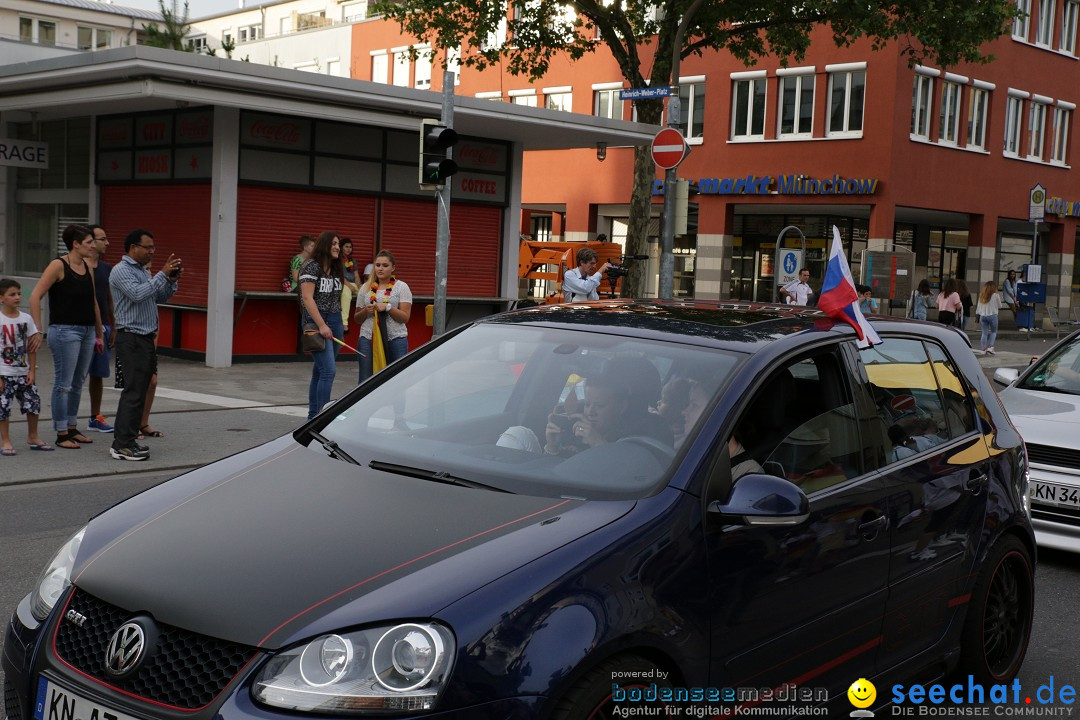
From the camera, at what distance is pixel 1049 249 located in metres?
41.8

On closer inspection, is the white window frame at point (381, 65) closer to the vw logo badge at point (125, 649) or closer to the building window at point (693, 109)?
the building window at point (693, 109)

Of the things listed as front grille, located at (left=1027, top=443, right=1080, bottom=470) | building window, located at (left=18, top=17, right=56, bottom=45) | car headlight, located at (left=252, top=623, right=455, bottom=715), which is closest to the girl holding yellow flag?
front grille, located at (left=1027, top=443, right=1080, bottom=470)

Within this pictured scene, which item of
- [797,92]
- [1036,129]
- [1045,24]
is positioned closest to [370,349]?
[797,92]

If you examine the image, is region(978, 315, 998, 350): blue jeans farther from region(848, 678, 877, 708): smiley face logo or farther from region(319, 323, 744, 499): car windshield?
region(319, 323, 744, 499): car windshield

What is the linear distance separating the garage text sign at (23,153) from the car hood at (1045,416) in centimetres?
1719

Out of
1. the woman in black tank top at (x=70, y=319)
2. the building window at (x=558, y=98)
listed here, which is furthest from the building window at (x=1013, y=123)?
the woman in black tank top at (x=70, y=319)

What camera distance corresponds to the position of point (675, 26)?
86.2 feet

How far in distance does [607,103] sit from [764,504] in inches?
1476

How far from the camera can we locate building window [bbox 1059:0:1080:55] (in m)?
39.4

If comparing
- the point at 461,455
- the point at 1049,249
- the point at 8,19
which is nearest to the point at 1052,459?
the point at 461,455

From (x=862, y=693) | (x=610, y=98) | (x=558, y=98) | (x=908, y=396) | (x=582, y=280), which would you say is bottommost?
(x=862, y=693)

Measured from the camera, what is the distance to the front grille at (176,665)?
2654 millimetres

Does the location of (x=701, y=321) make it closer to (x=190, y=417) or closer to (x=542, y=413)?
(x=542, y=413)

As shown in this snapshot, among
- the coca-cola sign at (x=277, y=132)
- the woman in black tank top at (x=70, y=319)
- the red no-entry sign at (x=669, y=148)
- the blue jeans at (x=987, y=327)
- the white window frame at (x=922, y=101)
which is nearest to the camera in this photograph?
the woman in black tank top at (x=70, y=319)
